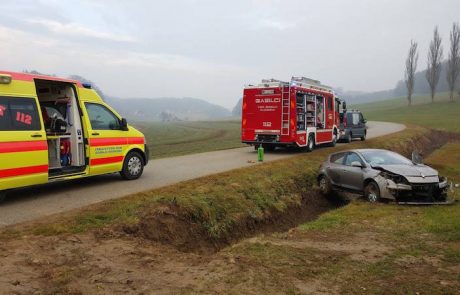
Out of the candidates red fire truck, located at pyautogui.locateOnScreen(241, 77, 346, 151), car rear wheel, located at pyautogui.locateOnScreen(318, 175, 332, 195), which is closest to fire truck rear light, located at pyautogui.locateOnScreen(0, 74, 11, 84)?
car rear wheel, located at pyautogui.locateOnScreen(318, 175, 332, 195)

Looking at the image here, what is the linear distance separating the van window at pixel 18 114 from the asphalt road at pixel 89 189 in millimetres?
1644

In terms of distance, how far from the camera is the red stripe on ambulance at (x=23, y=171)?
8.34 m

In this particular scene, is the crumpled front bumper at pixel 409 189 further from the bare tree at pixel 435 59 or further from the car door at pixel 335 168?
the bare tree at pixel 435 59

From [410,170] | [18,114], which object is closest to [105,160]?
[18,114]

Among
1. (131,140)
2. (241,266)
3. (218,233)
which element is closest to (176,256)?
(241,266)

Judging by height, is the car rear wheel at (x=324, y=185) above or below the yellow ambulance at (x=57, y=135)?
below

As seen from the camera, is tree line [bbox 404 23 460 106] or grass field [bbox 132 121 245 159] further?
tree line [bbox 404 23 460 106]

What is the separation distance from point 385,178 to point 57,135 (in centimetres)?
848

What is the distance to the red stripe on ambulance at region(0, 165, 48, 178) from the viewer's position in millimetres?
8344

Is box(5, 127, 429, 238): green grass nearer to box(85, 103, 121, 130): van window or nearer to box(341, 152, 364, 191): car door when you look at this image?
box(341, 152, 364, 191): car door

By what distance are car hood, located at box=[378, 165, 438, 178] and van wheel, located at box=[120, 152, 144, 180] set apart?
679 centimetres

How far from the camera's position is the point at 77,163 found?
10.3 meters

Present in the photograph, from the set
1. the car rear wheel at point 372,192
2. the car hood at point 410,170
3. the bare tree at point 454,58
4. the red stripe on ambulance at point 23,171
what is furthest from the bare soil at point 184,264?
the bare tree at point 454,58

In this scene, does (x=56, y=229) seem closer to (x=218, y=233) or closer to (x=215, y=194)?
(x=218, y=233)
